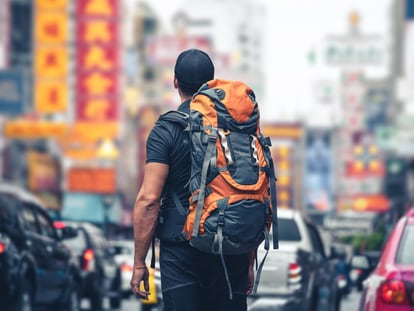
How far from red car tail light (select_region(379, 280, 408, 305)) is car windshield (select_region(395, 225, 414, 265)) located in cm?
Answer: 38

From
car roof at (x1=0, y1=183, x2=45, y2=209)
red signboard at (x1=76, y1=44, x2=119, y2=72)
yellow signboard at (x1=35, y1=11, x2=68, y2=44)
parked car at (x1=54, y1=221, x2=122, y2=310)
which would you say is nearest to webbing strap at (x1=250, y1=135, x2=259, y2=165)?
car roof at (x1=0, y1=183, x2=45, y2=209)

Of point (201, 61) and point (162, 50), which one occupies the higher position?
point (201, 61)

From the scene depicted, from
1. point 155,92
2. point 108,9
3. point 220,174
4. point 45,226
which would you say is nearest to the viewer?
point 220,174

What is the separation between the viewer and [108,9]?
6225 cm

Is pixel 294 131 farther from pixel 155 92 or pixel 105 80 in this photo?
pixel 105 80

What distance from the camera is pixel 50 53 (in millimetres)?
60250

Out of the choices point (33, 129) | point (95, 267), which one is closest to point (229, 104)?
point (95, 267)

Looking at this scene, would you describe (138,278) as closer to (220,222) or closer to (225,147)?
(220,222)

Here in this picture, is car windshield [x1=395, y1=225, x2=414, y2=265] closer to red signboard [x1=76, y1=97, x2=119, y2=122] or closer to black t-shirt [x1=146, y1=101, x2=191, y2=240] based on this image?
black t-shirt [x1=146, y1=101, x2=191, y2=240]

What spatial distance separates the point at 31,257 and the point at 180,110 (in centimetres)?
836

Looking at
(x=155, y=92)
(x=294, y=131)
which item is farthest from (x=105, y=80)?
(x=294, y=131)

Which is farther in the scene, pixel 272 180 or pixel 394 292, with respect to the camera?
pixel 394 292

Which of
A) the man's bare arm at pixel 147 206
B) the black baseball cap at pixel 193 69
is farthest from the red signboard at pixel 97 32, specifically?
the man's bare arm at pixel 147 206

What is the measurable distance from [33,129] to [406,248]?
5063 cm
